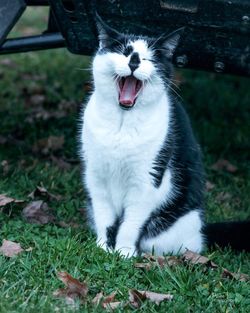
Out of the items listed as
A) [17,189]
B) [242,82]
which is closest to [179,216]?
[17,189]

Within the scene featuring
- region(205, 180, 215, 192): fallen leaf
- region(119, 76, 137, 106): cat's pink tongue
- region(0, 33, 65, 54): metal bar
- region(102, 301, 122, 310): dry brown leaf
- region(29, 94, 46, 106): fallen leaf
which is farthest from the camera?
region(29, 94, 46, 106): fallen leaf

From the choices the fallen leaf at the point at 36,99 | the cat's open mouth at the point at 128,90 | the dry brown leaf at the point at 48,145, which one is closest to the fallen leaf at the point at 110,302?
the cat's open mouth at the point at 128,90

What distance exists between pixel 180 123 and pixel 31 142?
1741mm

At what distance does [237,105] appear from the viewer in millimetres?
6609

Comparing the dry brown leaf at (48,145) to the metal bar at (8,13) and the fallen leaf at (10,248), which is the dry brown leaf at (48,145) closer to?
the metal bar at (8,13)

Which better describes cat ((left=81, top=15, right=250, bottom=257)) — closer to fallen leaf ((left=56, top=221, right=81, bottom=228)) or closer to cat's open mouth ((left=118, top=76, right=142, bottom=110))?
cat's open mouth ((left=118, top=76, right=142, bottom=110))

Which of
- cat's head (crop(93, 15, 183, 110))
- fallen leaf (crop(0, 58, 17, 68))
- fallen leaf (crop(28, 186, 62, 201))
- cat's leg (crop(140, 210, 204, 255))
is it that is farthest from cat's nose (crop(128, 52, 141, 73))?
Result: fallen leaf (crop(0, 58, 17, 68))

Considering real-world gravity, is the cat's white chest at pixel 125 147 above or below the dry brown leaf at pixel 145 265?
above

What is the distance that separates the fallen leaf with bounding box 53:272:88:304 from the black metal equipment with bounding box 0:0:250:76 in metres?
1.44

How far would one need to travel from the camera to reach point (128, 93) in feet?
11.6

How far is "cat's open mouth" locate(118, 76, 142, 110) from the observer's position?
3.53 metres

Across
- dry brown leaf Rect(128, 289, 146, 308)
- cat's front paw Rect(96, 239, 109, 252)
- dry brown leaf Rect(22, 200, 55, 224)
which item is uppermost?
dry brown leaf Rect(128, 289, 146, 308)

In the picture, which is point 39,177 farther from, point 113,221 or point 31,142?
point 113,221

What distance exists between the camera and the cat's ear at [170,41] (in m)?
3.58
